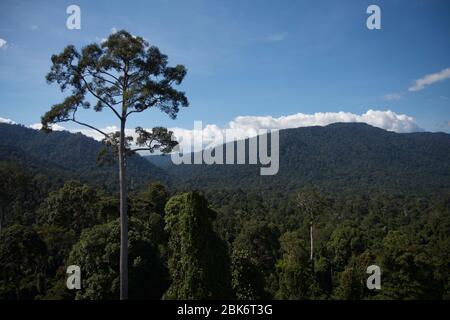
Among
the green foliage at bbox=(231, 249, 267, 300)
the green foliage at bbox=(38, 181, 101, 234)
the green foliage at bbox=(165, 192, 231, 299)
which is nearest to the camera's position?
the green foliage at bbox=(165, 192, 231, 299)

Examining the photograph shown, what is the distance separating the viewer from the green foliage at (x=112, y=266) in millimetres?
17281

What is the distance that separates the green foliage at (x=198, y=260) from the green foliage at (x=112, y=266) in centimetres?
405

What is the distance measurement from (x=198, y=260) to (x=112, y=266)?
22.3 feet

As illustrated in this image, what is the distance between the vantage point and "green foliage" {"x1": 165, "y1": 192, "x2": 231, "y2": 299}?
522 inches

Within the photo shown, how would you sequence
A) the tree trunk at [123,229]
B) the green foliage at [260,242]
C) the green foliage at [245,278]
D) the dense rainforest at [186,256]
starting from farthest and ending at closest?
the green foliage at [260,242] → the green foliage at [245,278] → the dense rainforest at [186,256] → the tree trunk at [123,229]

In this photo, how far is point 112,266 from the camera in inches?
707

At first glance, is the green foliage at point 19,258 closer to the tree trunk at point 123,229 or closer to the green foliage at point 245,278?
the green foliage at point 245,278

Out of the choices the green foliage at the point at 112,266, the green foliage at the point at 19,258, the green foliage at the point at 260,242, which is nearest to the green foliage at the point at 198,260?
the green foliage at the point at 112,266

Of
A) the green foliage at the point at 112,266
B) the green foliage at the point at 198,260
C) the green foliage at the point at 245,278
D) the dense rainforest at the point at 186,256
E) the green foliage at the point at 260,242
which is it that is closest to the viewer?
the green foliage at the point at 198,260

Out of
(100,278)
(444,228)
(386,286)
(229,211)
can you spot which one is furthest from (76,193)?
(444,228)

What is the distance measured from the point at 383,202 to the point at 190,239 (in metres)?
94.6

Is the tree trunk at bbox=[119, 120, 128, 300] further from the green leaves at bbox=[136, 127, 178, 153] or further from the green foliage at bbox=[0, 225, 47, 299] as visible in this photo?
the green foliage at bbox=[0, 225, 47, 299]

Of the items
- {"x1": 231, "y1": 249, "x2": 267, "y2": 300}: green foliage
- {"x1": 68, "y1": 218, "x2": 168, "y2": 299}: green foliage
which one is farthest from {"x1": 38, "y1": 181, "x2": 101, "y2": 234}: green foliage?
{"x1": 231, "y1": 249, "x2": 267, "y2": 300}: green foliage

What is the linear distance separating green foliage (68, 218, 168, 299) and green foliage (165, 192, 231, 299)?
4.05 metres
